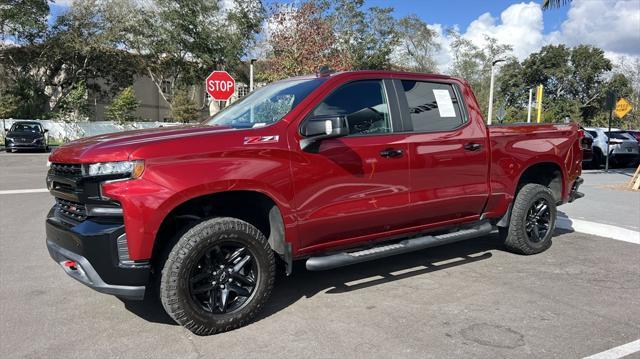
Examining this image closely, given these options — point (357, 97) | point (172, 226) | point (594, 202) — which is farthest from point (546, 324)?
point (594, 202)

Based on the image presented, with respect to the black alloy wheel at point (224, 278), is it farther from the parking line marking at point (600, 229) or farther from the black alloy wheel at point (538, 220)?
the parking line marking at point (600, 229)

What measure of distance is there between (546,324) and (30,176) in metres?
13.6

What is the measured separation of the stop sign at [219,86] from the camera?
14.2m

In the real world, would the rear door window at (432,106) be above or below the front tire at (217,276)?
above

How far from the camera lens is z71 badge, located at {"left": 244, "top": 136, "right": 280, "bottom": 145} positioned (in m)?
3.85

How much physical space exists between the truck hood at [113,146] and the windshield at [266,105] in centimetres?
45

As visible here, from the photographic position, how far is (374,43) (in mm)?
40062

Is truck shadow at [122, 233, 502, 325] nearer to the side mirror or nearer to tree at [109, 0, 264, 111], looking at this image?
the side mirror

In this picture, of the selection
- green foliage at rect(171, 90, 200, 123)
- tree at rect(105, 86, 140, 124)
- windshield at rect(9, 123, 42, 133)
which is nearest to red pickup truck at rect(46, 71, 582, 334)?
windshield at rect(9, 123, 42, 133)

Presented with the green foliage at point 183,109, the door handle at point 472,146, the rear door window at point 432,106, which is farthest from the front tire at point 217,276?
the green foliage at point 183,109

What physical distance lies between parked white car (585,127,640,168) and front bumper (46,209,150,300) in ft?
66.6

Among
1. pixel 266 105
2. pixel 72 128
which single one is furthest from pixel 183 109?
pixel 266 105

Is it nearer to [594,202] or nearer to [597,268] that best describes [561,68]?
[594,202]

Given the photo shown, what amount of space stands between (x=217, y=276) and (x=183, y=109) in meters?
36.3
